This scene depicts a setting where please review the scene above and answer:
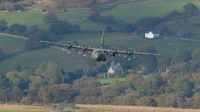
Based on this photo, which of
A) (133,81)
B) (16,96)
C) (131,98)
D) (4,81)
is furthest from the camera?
(133,81)

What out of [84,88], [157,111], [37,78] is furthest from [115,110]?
[37,78]

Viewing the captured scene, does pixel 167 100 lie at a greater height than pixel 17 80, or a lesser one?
lesser

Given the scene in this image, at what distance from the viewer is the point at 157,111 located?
159m

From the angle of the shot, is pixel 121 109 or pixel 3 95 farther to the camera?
pixel 3 95

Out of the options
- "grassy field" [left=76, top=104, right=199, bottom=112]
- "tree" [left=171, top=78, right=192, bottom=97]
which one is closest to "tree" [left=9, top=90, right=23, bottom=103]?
"grassy field" [left=76, top=104, right=199, bottom=112]

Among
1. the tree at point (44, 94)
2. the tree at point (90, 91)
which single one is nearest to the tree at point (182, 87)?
the tree at point (90, 91)

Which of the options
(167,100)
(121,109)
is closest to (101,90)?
(167,100)

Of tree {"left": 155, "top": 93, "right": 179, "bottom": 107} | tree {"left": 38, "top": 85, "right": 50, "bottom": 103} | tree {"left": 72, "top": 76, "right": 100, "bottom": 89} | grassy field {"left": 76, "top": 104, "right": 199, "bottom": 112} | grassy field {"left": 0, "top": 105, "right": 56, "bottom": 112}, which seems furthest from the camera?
tree {"left": 72, "top": 76, "right": 100, "bottom": 89}

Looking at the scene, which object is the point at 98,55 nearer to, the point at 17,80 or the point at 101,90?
the point at 101,90

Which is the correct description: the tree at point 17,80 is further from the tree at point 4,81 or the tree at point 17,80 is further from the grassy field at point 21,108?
the grassy field at point 21,108

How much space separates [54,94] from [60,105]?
26.9 ft

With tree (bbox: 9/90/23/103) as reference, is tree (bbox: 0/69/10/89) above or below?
above

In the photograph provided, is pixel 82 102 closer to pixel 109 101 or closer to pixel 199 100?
pixel 109 101

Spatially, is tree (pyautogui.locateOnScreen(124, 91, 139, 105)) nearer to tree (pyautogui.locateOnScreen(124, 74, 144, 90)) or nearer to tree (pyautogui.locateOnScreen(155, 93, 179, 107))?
tree (pyautogui.locateOnScreen(155, 93, 179, 107))
